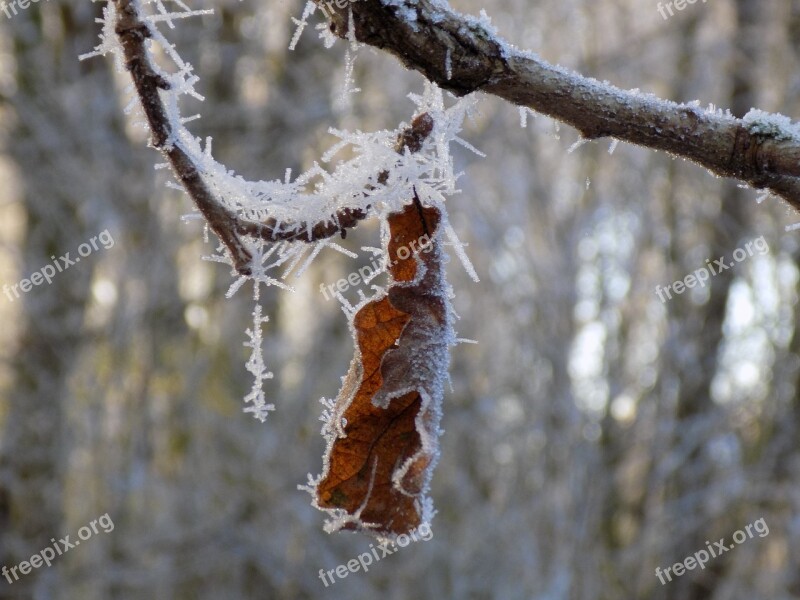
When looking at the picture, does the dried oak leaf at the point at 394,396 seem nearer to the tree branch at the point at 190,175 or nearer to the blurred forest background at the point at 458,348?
the tree branch at the point at 190,175

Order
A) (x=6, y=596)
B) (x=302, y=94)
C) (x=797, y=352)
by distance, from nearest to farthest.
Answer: (x=6, y=596) < (x=797, y=352) < (x=302, y=94)

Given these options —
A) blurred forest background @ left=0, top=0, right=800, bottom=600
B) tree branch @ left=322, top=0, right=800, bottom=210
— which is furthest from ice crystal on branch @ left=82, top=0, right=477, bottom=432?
blurred forest background @ left=0, top=0, right=800, bottom=600

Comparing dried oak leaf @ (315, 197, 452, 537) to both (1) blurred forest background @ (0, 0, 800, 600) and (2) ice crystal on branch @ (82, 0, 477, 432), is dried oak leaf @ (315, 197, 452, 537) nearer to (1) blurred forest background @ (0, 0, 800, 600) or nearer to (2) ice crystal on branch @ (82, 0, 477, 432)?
(2) ice crystal on branch @ (82, 0, 477, 432)

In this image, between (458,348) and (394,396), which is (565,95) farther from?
(458,348)

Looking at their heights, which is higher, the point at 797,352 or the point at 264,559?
the point at 264,559

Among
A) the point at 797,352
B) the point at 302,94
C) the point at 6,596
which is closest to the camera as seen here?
the point at 6,596

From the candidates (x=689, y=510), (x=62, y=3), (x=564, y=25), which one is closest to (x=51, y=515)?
(x=62, y=3)

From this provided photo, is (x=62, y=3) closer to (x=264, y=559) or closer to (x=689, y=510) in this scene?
(x=264, y=559)
